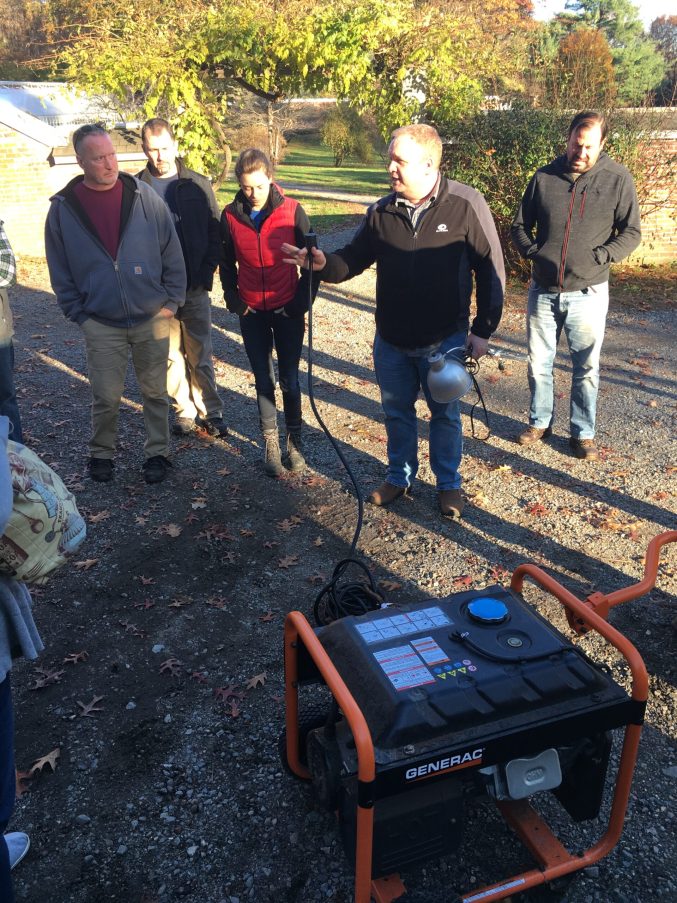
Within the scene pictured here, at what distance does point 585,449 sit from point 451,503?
138 cm

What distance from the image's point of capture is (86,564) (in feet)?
14.3

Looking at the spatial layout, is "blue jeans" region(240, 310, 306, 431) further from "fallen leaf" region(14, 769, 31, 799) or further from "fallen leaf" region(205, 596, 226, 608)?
"fallen leaf" region(14, 769, 31, 799)

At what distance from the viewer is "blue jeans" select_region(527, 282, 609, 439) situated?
510 cm

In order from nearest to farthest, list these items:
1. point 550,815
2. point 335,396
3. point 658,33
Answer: point 550,815 < point 335,396 < point 658,33

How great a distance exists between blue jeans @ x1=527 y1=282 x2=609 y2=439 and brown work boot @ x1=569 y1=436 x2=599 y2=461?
4 cm

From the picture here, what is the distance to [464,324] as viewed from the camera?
4.32m

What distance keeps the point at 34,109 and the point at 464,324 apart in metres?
17.5

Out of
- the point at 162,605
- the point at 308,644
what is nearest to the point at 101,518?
the point at 162,605

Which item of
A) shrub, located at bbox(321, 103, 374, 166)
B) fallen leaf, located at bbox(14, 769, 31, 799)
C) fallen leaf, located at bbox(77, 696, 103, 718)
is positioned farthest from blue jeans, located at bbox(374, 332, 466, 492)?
shrub, located at bbox(321, 103, 374, 166)

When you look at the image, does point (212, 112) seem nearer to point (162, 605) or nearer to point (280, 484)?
point (280, 484)

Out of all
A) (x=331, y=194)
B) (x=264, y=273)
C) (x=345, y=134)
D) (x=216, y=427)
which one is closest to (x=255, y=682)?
(x=264, y=273)

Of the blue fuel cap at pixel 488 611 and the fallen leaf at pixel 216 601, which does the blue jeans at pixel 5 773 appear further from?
the fallen leaf at pixel 216 601

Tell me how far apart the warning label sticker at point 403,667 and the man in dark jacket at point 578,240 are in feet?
11.5

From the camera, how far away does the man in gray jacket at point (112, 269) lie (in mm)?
4574
